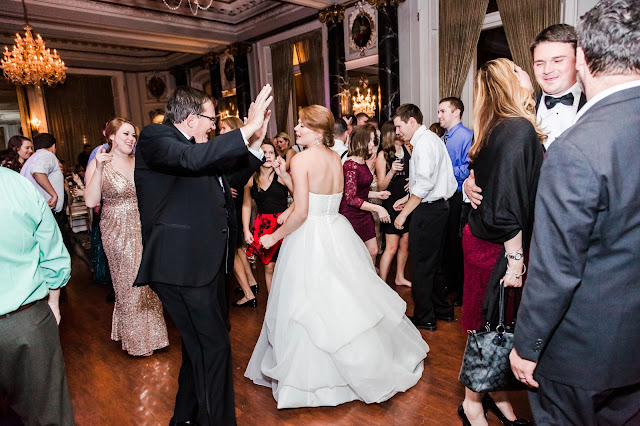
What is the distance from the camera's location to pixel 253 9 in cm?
877

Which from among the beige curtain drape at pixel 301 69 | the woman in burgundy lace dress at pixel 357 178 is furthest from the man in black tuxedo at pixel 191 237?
the beige curtain drape at pixel 301 69

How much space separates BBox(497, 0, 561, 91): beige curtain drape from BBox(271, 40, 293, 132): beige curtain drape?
466 cm

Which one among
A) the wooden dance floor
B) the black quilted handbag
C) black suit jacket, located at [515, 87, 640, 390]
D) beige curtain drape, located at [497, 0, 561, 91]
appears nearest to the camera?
black suit jacket, located at [515, 87, 640, 390]

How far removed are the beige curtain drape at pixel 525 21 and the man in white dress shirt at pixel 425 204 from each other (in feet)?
9.44

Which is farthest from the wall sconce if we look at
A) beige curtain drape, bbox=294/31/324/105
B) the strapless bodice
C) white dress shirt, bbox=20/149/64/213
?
the strapless bodice

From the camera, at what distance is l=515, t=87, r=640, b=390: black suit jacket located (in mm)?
1048

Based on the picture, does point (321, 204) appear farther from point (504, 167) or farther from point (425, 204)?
point (504, 167)

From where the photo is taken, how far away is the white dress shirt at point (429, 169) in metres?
2.96

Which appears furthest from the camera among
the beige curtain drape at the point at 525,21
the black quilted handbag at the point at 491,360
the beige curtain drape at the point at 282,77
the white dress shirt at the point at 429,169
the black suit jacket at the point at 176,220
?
the beige curtain drape at the point at 282,77

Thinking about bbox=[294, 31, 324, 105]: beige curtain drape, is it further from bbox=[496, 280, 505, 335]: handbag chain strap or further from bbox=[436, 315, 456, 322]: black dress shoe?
bbox=[496, 280, 505, 335]: handbag chain strap

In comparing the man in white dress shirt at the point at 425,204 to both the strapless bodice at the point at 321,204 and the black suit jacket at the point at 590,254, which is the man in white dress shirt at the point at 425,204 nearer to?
the strapless bodice at the point at 321,204

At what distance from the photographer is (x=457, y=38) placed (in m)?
6.07

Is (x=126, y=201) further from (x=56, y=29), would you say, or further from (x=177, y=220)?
(x=56, y=29)

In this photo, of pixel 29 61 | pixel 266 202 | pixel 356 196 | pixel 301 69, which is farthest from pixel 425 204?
pixel 29 61
